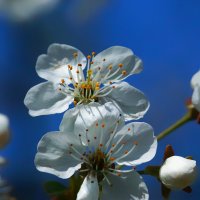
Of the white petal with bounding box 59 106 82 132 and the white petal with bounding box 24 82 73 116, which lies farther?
the white petal with bounding box 24 82 73 116

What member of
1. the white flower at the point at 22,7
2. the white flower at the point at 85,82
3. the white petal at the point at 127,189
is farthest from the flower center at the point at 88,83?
the white flower at the point at 22,7

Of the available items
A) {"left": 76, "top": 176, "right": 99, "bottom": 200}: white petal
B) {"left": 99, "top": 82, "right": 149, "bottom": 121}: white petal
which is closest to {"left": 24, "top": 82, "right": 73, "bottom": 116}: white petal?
{"left": 99, "top": 82, "right": 149, "bottom": 121}: white petal

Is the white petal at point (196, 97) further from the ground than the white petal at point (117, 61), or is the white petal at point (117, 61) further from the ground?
the white petal at point (117, 61)

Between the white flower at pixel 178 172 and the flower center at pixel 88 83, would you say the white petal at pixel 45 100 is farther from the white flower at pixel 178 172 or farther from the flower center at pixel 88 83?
the white flower at pixel 178 172

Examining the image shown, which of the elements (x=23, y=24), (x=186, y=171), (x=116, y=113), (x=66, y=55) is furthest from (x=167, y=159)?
(x=23, y=24)

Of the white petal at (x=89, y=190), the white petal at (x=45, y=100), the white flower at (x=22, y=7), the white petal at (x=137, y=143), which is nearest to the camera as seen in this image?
the white petal at (x=89, y=190)

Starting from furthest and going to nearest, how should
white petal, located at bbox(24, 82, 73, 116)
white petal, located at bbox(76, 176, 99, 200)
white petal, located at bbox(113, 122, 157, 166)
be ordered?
white petal, located at bbox(24, 82, 73, 116) < white petal, located at bbox(113, 122, 157, 166) < white petal, located at bbox(76, 176, 99, 200)

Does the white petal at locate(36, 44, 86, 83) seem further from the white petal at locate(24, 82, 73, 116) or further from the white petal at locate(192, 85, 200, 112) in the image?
the white petal at locate(192, 85, 200, 112)
